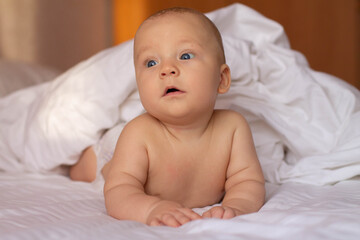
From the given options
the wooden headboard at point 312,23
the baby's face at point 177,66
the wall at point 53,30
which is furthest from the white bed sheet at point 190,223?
the wooden headboard at point 312,23

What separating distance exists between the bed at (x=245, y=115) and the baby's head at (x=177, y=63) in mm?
247

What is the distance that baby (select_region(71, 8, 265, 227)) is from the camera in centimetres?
86

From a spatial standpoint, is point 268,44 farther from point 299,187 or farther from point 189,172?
point 189,172

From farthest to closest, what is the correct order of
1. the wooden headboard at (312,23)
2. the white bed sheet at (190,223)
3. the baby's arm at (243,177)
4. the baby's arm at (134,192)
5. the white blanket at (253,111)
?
the wooden headboard at (312,23) < the white blanket at (253,111) < the baby's arm at (243,177) < the baby's arm at (134,192) < the white bed sheet at (190,223)

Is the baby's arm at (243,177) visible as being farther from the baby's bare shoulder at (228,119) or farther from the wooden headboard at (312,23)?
the wooden headboard at (312,23)

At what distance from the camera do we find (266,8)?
358 cm

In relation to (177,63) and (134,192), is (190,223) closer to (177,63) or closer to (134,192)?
(134,192)

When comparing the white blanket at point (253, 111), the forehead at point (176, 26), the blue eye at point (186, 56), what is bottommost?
the white blanket at point (253, 111)

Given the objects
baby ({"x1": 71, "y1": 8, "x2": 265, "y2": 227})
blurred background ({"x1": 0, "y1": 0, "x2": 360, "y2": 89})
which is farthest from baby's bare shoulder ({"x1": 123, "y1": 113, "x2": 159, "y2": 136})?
blurred background ({"x1": 0, "y1": 0, "x2": 360, "y2": 89})

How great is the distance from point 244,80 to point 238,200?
21.5 inches

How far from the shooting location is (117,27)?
3.54 meters

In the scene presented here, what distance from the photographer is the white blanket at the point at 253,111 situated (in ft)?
3.92

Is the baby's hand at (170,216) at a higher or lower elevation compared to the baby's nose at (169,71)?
lower

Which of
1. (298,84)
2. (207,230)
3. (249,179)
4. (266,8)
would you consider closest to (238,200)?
(249,179)
